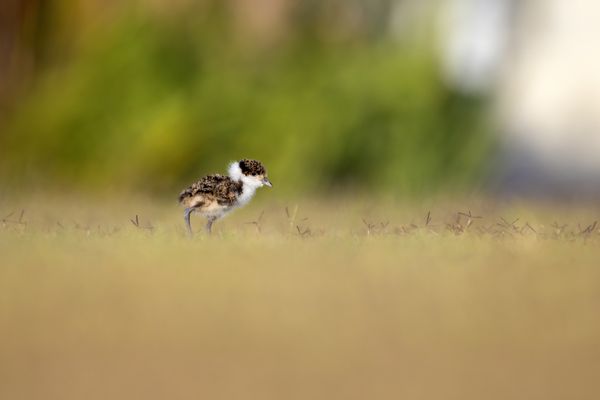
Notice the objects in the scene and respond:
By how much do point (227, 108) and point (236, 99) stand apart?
0.26 ft

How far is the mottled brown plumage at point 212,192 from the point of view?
2092mm

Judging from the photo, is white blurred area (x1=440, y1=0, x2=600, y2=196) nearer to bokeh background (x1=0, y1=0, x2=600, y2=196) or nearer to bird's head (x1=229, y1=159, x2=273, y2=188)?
bokeh background (x1=0, y1=0, x2=600, y2=196)

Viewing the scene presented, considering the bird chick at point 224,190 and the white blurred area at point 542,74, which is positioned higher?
the white blurred area at point 542,74

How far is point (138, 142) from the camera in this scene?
5191 millimetres

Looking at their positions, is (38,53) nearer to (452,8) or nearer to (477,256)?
(452,8)

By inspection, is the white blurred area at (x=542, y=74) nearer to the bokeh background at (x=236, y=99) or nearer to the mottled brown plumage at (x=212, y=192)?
the bokeh background at (x=236, y=99)

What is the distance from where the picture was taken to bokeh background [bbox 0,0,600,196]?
5.33 metres

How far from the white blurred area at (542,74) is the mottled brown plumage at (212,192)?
574cm

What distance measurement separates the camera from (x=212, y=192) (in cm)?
221

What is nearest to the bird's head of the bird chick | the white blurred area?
the bird chick

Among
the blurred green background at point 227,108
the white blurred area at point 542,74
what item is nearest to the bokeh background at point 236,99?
the blurred green background at point 227,108

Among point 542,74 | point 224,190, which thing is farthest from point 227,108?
point 542,74

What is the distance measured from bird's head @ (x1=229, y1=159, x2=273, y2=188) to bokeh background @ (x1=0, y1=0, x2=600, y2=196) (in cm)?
240

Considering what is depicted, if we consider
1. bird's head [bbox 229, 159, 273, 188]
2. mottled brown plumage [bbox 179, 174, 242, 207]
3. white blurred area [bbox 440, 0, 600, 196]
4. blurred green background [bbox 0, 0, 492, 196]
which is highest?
white blurred area [bbox 440, 0, 600, 196]
